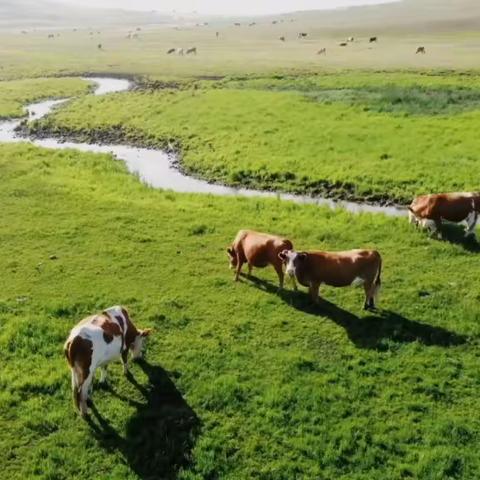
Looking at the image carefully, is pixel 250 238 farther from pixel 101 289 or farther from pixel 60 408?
pixel 60 408

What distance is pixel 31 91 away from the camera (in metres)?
59.0

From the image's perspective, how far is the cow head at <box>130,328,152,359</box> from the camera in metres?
13.5

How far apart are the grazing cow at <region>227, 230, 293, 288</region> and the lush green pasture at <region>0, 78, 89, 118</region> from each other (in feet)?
120

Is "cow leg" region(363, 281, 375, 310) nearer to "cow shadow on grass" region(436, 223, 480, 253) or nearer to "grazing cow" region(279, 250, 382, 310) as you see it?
"grazing cow" region(279, 250, 382, 310)

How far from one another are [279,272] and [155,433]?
6481 mm

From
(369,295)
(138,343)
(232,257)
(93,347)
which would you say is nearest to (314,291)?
(369,295)

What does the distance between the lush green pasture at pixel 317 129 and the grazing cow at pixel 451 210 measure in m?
4.70

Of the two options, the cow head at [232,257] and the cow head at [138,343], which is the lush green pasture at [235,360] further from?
the cow head at [232,257]

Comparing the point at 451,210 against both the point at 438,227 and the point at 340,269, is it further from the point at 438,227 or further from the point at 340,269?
the point at 340,269

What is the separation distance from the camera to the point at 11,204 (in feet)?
81.8

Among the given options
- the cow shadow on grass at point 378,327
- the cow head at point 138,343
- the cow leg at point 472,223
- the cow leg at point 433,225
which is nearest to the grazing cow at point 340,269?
the cow shadow on grass at point 378,327

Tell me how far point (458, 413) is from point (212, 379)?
16.2 feet

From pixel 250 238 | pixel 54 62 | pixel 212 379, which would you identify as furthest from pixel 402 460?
pixel 54 62

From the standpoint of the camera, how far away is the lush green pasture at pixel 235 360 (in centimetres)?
1112
